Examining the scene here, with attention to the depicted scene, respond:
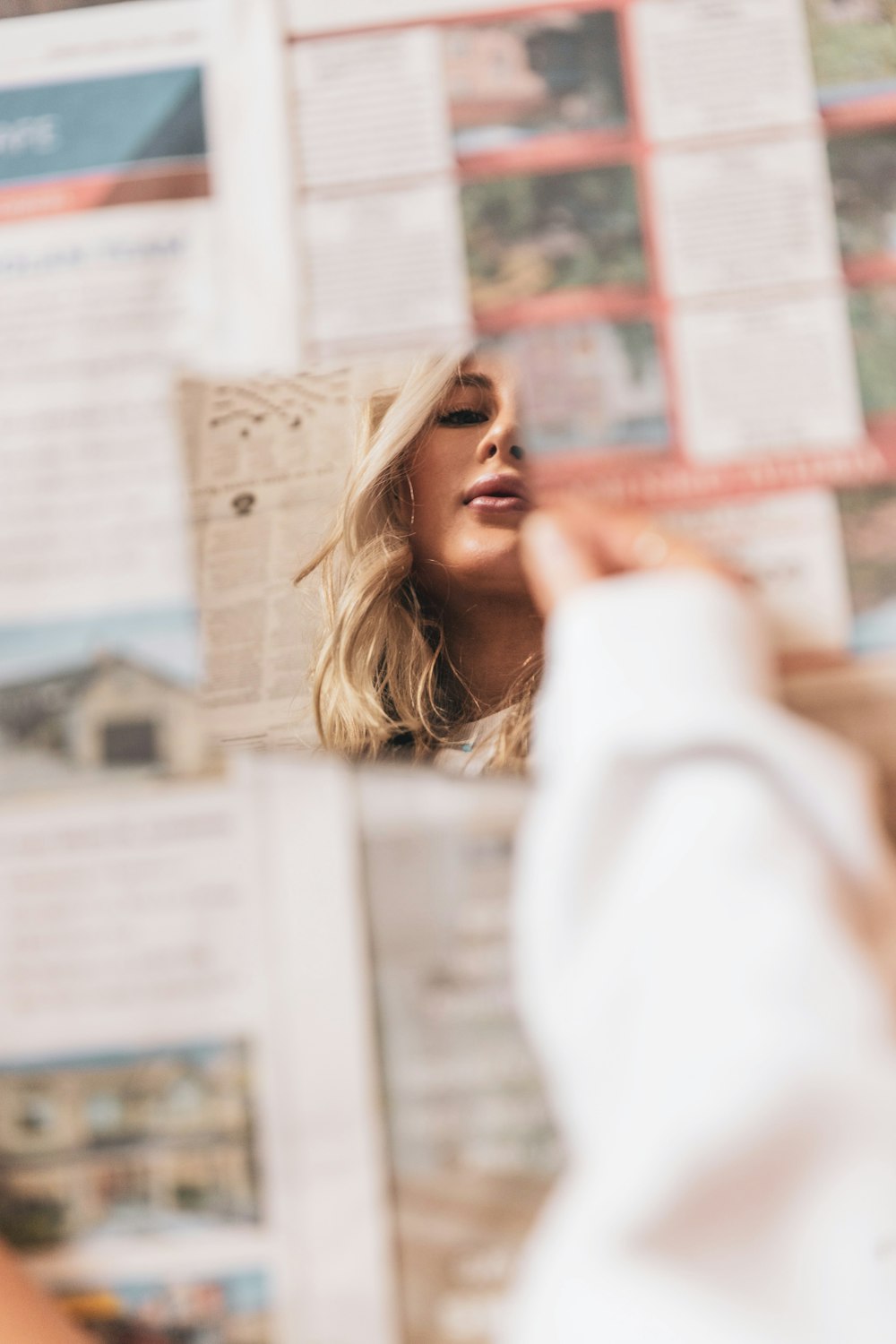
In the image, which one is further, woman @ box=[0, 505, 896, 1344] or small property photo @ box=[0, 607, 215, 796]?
small property photo @ box=[0, 607, 215, 796]

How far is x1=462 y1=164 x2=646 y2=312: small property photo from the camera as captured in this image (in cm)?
36

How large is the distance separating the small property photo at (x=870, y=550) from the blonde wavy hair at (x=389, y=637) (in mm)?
128

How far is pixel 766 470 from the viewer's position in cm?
36

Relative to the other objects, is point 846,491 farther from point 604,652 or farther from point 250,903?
point 250,903

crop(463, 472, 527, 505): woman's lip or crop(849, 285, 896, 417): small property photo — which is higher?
crop(849, 285, 896, 417): small property photo

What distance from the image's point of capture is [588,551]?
318 millimetres

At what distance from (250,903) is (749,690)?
0.20 m

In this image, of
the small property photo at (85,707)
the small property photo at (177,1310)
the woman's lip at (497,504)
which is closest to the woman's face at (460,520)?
the woman's lip at (497,504)

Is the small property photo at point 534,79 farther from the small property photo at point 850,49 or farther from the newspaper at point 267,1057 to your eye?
the newspaper at point 267,1057

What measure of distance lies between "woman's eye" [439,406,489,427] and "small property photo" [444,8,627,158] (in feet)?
0.35

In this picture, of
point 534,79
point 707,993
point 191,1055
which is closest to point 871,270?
point 534,79

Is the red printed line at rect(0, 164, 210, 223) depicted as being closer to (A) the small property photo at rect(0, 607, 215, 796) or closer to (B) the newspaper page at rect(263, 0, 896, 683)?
(B) the newspaper page at rect(263, 0, 896, 683)

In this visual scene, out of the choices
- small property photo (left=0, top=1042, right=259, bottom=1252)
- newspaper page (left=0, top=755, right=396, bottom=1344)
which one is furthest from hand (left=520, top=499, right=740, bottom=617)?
small property photo (left=0, top=1042, right=259, bottom=1252)

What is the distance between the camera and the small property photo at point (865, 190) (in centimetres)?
36
